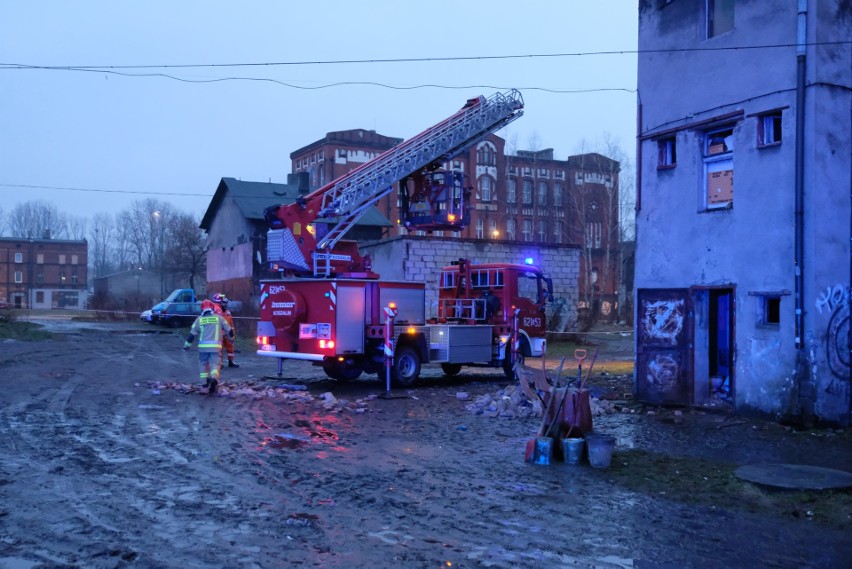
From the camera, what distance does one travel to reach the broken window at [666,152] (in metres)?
13.5

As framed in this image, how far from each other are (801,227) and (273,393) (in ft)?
31.2

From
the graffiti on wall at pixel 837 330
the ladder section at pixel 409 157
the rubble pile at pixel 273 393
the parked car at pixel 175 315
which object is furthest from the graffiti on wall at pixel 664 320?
the parked car at pixel 175 315

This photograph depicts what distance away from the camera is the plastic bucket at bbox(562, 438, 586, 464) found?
881 cm

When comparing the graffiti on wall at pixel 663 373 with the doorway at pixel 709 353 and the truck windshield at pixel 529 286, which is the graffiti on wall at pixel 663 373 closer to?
the doorway at pixel 709 353

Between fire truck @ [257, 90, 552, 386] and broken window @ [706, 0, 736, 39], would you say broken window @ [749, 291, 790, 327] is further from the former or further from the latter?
fire truck @ [257, 90, 552, 386]

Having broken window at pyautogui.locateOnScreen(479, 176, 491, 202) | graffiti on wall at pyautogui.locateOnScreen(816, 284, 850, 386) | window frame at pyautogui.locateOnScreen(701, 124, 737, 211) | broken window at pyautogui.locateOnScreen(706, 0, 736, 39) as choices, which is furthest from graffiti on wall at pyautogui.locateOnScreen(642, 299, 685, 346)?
broken window at pyautogui.locateOnScreen(479, 176, 491, 202)

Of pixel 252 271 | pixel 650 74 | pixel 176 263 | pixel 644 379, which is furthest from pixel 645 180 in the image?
pixel 176 263

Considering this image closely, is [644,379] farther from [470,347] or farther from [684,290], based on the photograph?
[470,347]

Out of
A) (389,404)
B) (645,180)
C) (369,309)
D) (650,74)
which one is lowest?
(389,404)

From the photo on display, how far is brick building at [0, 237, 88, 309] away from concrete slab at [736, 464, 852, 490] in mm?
95824

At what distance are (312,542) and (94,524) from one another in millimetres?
1776

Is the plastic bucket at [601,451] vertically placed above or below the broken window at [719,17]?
below

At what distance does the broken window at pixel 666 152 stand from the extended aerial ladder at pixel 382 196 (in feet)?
20.8

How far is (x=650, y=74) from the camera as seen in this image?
13.8m
